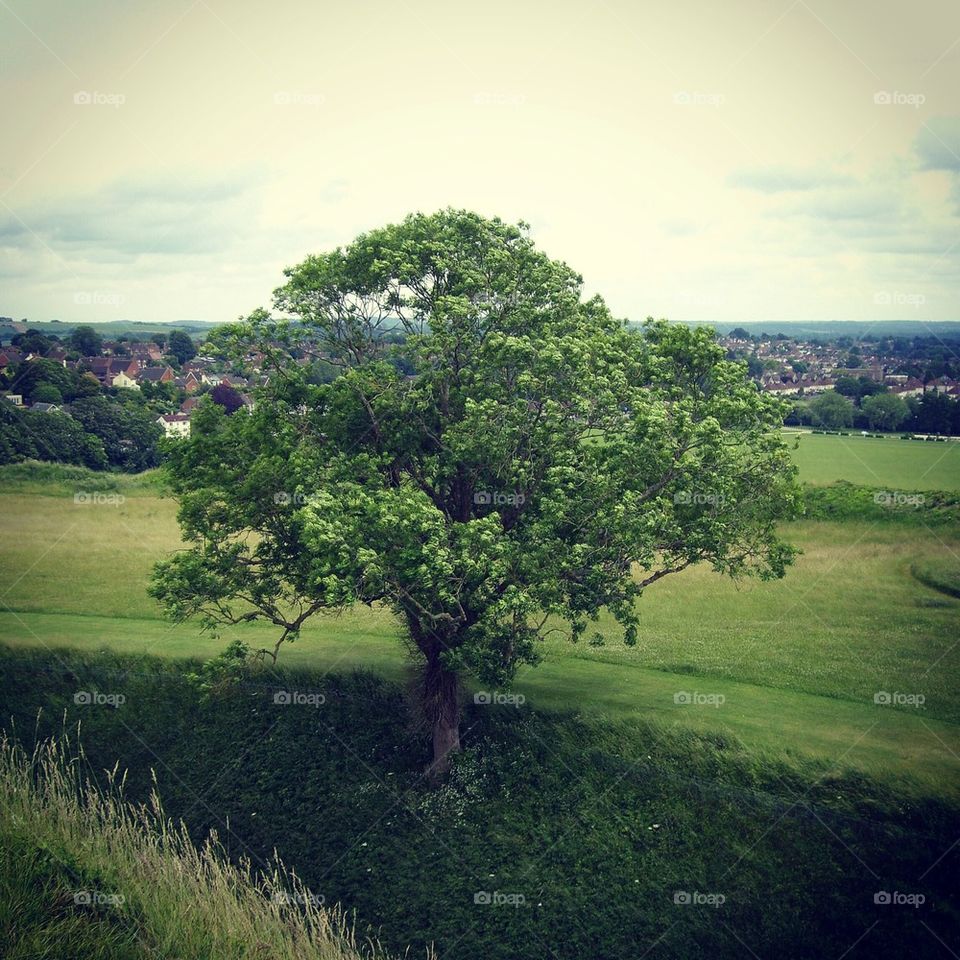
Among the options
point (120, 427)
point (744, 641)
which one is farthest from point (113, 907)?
point (120, 427)

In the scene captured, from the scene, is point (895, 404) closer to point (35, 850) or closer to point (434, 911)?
point (434, 911)

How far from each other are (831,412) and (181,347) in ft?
278

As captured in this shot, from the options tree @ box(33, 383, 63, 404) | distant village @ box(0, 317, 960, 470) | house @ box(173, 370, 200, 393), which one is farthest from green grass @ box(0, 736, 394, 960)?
house @ box(173, 370, 200, 393)

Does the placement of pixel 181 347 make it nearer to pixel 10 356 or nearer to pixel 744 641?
pixel 10 356

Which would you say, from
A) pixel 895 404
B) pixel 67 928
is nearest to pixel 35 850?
pixel 67 928

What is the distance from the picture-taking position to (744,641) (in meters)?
35.2

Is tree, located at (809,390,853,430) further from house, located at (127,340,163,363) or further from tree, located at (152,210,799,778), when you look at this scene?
house, located at (127,340,163,363)

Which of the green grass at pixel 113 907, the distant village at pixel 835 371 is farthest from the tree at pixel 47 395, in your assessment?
the green grass at pixel 113 907

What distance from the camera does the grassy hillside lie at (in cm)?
2208

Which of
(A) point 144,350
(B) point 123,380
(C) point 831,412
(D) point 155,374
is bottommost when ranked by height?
(C) point 831,412

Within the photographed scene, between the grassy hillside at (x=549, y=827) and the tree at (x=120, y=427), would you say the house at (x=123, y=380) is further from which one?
the grassy hillside at (x=549, y=827)

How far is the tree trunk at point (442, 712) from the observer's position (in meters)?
27.7

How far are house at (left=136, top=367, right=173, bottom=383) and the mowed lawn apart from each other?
5390cm

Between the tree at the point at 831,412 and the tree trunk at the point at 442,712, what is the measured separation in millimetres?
68530
